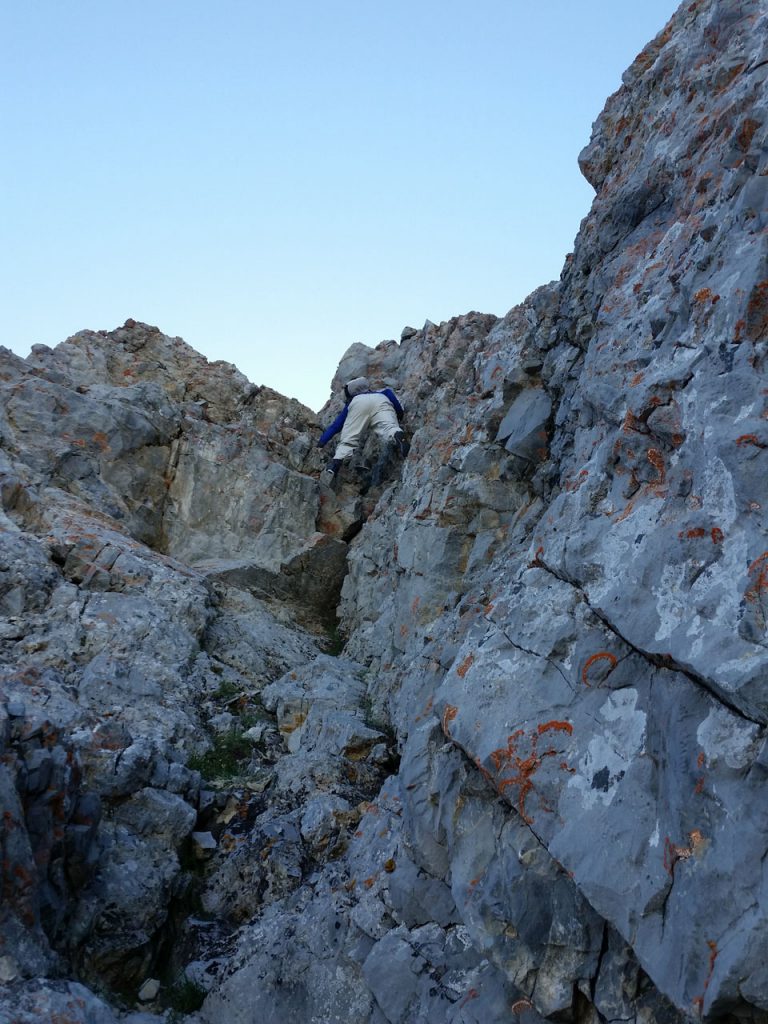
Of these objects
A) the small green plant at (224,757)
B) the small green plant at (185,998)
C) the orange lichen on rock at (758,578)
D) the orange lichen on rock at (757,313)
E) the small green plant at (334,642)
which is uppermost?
the orange lichen on rock at (757,313)

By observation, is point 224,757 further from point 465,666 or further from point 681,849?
point 681,849

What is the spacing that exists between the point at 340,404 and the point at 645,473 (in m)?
13.6

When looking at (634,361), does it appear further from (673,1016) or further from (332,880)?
(332,880)

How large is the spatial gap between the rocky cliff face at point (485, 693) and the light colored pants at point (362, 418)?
2.10 m

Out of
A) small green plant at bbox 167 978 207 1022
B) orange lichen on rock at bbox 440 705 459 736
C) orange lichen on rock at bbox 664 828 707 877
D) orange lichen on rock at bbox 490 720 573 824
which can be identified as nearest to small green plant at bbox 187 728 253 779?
small green plant at bbox 167 978 207 1022

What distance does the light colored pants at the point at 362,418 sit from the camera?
17.3m

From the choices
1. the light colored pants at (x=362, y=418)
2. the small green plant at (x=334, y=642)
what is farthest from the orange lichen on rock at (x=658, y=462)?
the light colored pants at (x=362, y=418)

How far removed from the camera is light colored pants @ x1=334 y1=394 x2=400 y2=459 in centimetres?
1731

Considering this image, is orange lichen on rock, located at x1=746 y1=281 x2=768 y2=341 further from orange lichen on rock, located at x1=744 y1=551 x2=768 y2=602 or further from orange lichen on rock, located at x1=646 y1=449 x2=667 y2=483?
orange lichen on rock, located at x1=744 y1=551 x2=768 y2=602

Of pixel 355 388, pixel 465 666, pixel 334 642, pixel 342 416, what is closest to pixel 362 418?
pixel 342 416

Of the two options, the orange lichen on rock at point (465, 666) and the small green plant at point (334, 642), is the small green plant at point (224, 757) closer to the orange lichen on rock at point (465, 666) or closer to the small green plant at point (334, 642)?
the small green plant at point (334, 642)

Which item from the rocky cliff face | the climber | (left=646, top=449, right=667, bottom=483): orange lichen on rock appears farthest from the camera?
the climber

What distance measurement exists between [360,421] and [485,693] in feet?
36.1

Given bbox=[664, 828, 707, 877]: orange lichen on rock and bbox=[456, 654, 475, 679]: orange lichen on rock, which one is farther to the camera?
bbox=[456, 654, 475, 679]: orange lichen on rock
